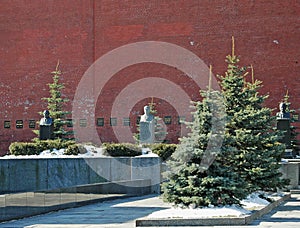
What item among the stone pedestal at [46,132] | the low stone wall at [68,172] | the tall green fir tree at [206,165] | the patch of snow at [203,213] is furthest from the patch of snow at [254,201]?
the stone pedestal at [46,132]

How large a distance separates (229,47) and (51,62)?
894 centimetres

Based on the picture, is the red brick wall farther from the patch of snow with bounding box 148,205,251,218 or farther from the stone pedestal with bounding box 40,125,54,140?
the patch of snow with bounding box 148,205,251,218

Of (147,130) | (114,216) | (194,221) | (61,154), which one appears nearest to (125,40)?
(147,130)

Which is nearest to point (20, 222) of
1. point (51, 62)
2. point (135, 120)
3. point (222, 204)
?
point (222, 204)

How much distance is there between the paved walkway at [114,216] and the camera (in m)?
10.2

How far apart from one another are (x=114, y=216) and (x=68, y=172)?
5.69 metres

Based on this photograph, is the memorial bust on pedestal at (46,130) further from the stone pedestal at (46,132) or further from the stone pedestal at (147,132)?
the stone pedestal at (147,132)

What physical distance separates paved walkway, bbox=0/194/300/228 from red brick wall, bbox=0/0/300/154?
13704mm

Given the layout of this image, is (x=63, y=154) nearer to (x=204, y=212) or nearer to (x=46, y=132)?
(x=46, y=132)

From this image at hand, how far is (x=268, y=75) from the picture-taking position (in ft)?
90.4

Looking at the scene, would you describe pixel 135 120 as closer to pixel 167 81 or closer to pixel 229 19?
pixel 167 81

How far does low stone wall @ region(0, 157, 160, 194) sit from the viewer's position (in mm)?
17047

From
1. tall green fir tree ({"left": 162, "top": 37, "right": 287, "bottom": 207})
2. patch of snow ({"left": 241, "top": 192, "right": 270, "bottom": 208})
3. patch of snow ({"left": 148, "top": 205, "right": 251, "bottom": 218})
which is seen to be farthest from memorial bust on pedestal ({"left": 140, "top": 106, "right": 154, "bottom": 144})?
patch of snow ({"left": 148, "top": 205, "right": 251, "bottom": 218})

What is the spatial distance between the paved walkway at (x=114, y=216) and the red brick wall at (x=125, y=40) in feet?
45.0
